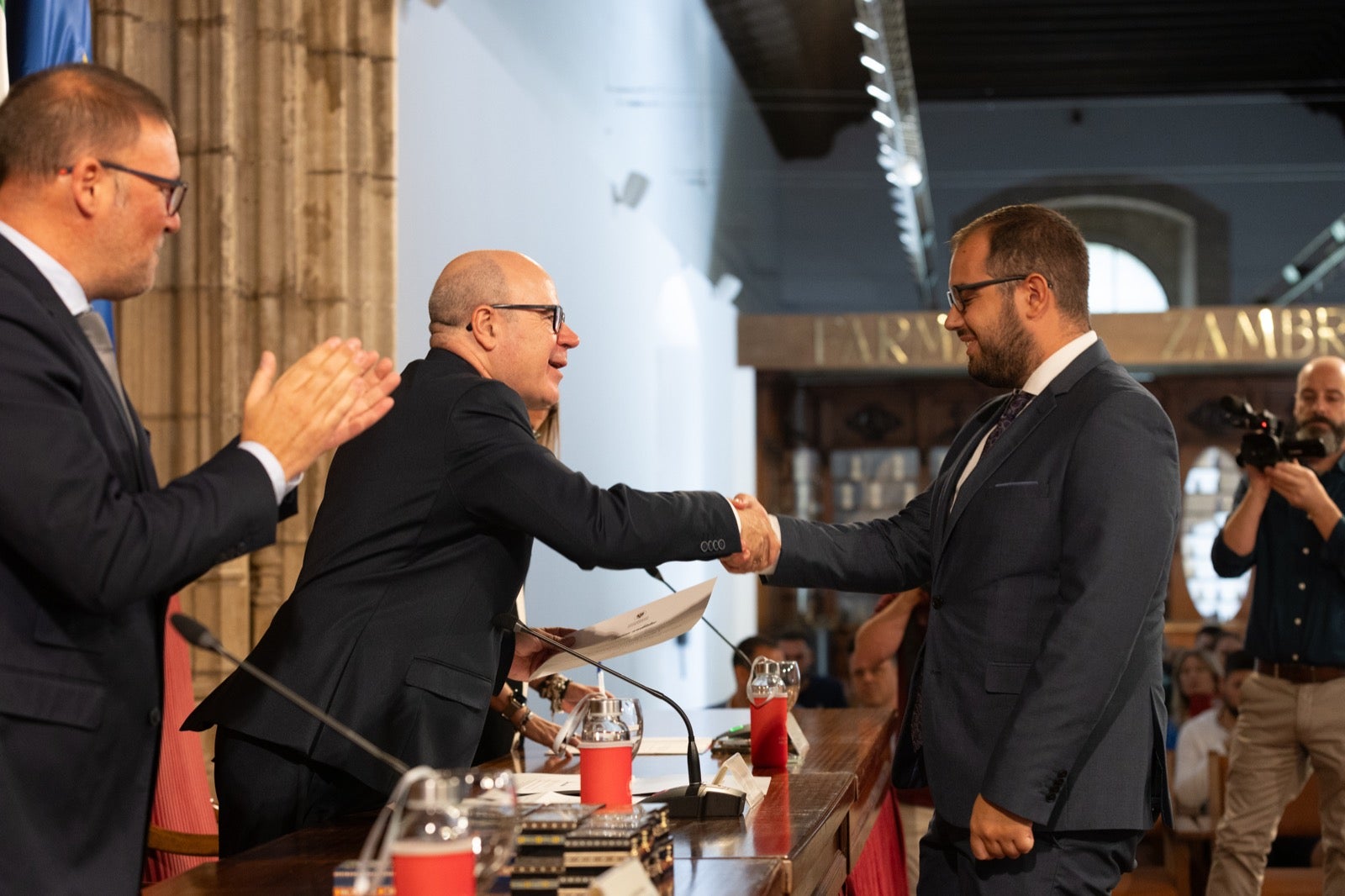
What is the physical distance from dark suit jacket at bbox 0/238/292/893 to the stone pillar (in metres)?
2.08

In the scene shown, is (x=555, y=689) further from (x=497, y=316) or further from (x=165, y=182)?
(x=165, y=182)

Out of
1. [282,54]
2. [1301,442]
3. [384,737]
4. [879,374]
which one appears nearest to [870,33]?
[879,374]

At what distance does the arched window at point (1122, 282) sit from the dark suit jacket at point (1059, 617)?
12.7m

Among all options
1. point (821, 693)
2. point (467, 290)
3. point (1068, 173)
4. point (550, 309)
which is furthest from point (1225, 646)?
point (1068, 173)

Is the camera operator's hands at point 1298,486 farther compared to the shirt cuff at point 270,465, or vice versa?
the camera operator's hands at point 1298,486

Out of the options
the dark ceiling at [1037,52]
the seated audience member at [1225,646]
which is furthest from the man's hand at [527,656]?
the dark ceiling at [1037,52]

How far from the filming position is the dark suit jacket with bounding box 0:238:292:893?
1515mm

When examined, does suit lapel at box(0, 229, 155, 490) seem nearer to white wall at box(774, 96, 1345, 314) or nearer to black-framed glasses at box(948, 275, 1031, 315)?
black-framed glasses at box(948, 275, 1031, 315)

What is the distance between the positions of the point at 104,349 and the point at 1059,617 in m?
1.44

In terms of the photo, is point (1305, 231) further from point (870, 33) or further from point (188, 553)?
point (188, 553)

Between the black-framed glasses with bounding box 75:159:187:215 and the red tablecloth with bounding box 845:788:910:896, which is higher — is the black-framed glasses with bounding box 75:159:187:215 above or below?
above

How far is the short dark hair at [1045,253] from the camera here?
2418 mm

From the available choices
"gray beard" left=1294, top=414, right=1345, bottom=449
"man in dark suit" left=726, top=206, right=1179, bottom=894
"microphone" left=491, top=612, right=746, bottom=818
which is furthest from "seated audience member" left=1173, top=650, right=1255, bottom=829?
"microphone" left=491, top=612, right=746, bottom=818

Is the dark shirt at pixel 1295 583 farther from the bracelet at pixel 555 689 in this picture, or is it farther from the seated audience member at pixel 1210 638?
the seated audience member at pixel 1210 638
